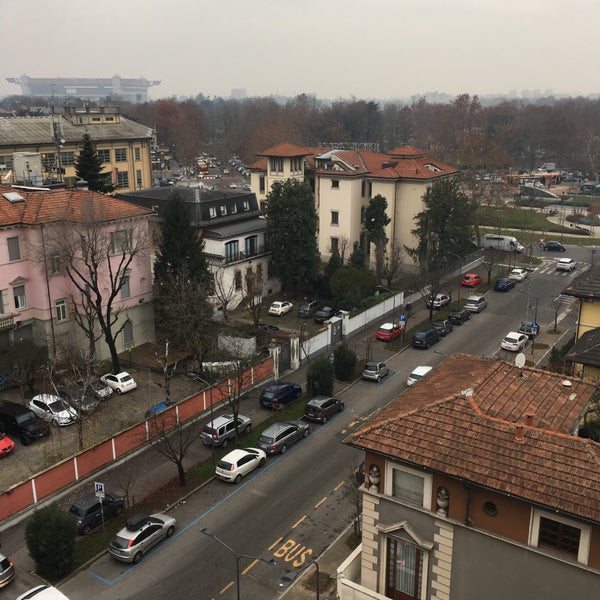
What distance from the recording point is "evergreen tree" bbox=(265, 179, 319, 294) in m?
56.0

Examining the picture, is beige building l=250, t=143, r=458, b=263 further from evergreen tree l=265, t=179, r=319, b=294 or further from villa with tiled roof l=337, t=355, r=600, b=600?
villa with tiled roof l=337, t=355, r=600, b=600

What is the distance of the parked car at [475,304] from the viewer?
56.5 metres

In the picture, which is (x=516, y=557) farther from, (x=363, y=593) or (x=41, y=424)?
(x=41, y=424)

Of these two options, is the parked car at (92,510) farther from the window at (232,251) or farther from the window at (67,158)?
the window at (67,158)

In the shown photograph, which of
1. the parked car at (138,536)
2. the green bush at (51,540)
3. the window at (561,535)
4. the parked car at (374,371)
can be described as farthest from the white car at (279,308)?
the window at (561,535)

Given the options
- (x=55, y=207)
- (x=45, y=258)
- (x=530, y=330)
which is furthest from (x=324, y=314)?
(x=55, y=207)

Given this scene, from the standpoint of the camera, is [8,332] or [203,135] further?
[203,135]

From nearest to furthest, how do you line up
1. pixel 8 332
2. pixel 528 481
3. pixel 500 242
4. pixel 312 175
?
pixel 528 481 → pixel 8 332 → pixel 312 175 → pixel 500 242

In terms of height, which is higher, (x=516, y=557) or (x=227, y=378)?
(x=516, y=557)

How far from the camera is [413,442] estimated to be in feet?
60.5

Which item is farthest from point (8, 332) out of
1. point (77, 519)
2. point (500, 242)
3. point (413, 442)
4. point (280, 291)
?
point (500, 242)

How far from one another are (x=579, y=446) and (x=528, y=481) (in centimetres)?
190

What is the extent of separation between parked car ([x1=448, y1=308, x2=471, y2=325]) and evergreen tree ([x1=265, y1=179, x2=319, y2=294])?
12.9 meters

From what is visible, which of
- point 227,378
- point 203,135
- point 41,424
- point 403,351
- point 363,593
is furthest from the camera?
point 203,135
